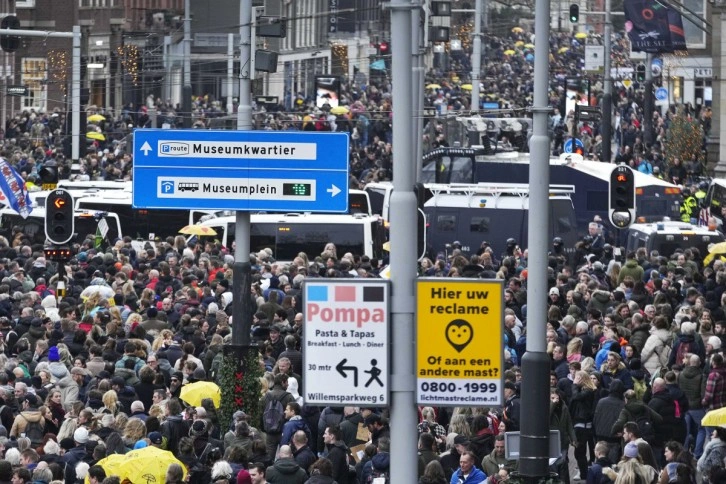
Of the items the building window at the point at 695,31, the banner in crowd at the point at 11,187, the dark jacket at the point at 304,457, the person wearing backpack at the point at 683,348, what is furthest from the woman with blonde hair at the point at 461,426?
the building window at the point at 695,31

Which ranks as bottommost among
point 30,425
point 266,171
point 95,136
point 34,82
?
point 30,425

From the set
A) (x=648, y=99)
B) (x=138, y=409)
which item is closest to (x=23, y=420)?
(x=138, y=409)

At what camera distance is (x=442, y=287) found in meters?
11.2

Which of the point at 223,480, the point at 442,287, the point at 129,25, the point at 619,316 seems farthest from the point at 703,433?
the point at 129,25

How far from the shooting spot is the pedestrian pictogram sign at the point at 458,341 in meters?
11.2

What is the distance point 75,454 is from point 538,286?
14.9 ft

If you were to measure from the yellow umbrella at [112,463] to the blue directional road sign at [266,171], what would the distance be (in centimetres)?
519

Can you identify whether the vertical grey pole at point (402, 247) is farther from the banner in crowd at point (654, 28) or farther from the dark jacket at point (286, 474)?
the banner in crowd at point (654, 28)

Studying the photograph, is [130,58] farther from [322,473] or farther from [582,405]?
[322,473]

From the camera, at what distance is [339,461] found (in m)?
17.1

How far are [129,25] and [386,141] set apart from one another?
19569 millimetres

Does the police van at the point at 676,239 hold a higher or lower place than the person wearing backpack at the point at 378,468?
higher

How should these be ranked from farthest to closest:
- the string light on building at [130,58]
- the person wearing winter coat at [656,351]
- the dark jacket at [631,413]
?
the string light on building at [130,58]
the person wearing winter coat at [656,351]
the dark jacket at [631,413]

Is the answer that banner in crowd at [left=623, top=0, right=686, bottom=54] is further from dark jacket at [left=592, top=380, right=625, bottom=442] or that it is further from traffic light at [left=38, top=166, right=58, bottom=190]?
dark jacket at [left=592, top=380, right=625, bottom=442]
